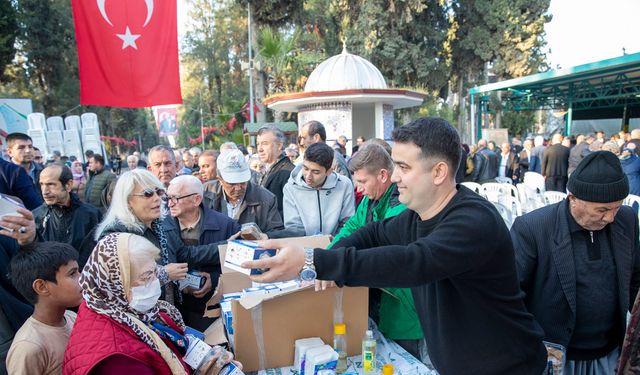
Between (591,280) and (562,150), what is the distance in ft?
29.6

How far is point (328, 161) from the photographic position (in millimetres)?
3502

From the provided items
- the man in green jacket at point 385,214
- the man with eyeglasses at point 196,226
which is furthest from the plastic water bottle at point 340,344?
the man with eyeglasses at point 196,226

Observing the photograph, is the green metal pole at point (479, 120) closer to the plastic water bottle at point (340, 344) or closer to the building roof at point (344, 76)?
the building roof at point (344, 76)

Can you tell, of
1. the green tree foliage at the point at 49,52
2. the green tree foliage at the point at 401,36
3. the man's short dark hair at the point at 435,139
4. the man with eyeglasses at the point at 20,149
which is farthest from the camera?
the green tree foliage at the point at 49,52

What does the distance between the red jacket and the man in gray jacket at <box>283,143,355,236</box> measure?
6.28 ft

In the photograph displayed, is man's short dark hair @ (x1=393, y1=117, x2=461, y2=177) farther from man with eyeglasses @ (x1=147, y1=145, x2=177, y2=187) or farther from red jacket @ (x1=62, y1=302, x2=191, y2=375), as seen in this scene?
man with eyeglasses @ (x1=147, y1=145, x2=177, y2=187)

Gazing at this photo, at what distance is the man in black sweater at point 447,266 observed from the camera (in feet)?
4.61

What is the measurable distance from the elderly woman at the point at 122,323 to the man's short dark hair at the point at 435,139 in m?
1.32

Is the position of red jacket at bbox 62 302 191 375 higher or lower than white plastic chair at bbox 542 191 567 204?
higher

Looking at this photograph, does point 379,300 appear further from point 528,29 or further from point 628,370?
point 528,29

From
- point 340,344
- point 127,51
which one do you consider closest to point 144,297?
point 340,344

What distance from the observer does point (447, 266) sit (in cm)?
140

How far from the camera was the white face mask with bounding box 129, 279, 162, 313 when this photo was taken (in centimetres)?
181

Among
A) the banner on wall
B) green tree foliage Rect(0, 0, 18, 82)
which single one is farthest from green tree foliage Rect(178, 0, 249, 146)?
green tree foliage Rect(0, 0, 18, 82)
